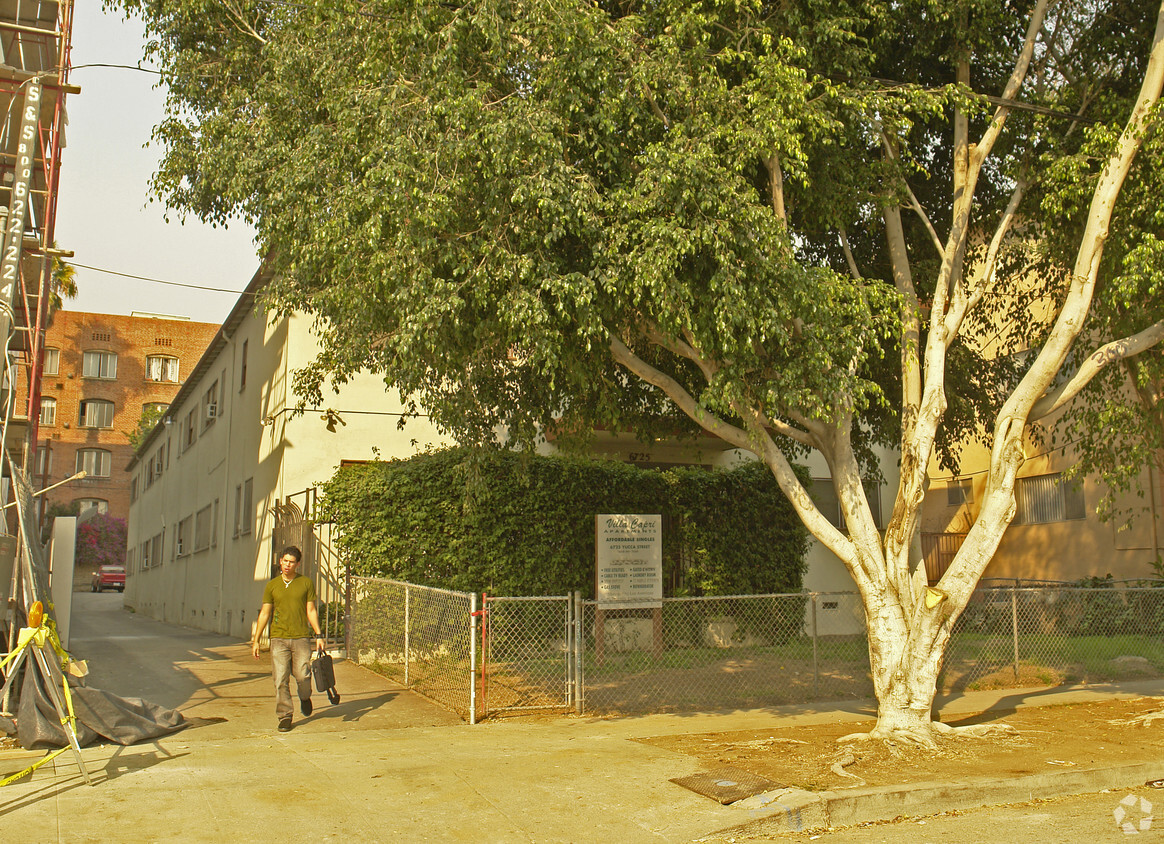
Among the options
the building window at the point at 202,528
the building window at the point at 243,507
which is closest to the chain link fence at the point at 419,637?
the building window at the point at 243,507

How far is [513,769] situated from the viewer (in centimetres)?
782

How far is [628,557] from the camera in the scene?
43.7 ft

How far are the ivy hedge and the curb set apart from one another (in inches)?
277

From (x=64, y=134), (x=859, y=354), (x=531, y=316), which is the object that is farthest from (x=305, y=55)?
(x=64, y=134)

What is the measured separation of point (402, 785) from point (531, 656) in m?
6.60

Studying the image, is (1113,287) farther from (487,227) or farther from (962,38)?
(487,227)

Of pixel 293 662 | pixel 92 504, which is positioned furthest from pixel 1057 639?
pixel 92 504

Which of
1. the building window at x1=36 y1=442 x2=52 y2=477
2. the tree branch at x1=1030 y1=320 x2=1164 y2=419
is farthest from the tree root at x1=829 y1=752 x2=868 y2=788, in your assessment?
the building window at x1=36 y1=442 x2=52 y2=477

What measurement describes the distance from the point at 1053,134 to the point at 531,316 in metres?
6.21

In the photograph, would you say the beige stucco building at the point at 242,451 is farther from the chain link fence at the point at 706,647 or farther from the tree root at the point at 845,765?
the tree root at the point at 845,765

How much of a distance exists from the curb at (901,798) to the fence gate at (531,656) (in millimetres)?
3866

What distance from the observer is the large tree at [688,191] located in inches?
322

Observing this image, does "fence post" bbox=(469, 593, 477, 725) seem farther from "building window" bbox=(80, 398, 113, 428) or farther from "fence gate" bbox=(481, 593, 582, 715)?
"building window" bbox=(80, 398, 113, 428)

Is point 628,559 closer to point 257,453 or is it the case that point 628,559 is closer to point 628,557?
point 628,557
